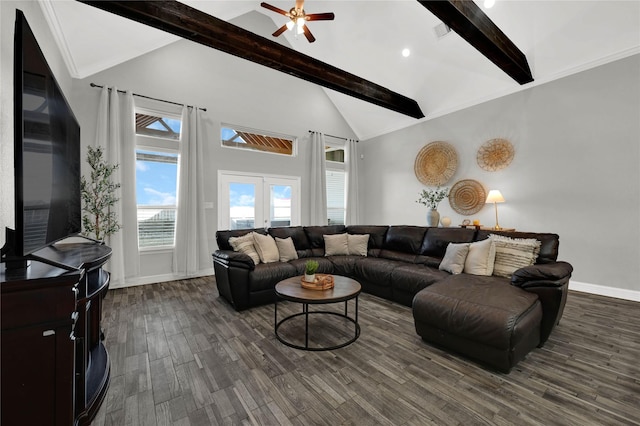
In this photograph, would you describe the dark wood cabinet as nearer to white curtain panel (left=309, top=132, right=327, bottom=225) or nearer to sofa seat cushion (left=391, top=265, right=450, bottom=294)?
sofa seat cushion (left=391, top=265, right=450, bottom=294)

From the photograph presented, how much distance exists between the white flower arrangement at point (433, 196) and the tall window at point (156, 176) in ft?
15.7

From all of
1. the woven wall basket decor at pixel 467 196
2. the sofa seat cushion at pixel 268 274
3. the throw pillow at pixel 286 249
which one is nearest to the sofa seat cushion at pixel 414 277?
the sofa seat cushion at pixel 268 274

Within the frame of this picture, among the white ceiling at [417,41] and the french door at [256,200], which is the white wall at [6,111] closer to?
the white ceiling at [417,41]

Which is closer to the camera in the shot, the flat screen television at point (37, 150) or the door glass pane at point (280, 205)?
the flat screen television at point (37, 150)

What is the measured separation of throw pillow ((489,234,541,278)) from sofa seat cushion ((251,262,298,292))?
94.1 inches

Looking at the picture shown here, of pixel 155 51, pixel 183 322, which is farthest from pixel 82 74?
pixel 183 322

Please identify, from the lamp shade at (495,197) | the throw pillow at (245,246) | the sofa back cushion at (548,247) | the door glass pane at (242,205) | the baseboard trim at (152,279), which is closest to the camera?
the sofa back cushion at (548,247)

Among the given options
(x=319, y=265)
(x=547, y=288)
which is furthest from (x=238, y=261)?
(x=547, y=288)

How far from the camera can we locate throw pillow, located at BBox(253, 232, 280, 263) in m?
3.71

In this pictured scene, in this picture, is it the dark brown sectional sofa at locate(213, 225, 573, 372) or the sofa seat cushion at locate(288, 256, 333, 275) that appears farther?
the sofa seat cushion at locate(288, 256, 333, 275)

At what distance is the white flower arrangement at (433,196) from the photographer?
211 inches

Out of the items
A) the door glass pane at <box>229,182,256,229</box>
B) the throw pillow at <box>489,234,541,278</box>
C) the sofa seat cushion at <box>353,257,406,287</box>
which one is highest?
the door glass pane at <box>229,182,256,229</box>

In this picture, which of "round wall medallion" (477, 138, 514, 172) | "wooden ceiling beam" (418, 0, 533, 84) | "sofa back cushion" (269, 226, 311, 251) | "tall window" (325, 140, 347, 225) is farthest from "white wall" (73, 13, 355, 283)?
"wooden ceiling beam" (418, 0, 533, 84)

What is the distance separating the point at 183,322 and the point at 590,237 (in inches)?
213
